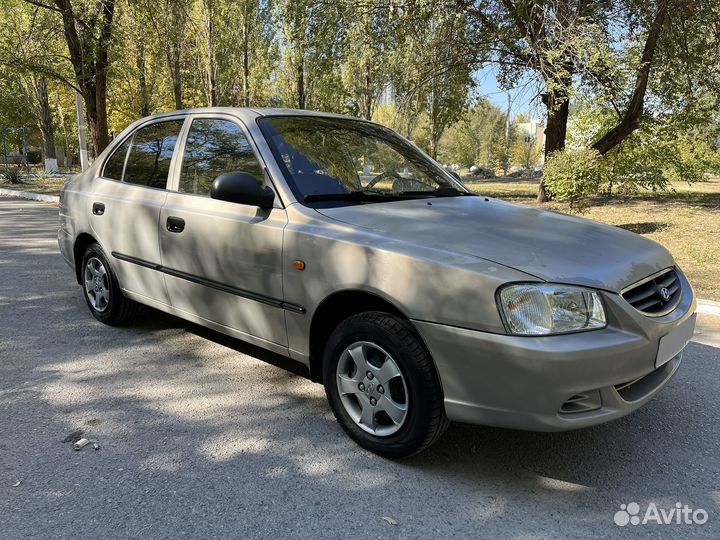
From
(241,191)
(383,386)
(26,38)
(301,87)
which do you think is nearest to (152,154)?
(241,191)

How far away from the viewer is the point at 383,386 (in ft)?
8.96

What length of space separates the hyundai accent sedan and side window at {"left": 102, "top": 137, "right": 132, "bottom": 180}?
0.29 m

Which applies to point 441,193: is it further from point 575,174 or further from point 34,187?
point 34,187

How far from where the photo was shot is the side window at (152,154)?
4.07 metres

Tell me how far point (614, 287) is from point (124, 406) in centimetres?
280

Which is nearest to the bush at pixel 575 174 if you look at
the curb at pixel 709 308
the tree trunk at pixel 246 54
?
the curb at pixel 709 308

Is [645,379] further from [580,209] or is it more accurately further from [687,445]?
[580,209]

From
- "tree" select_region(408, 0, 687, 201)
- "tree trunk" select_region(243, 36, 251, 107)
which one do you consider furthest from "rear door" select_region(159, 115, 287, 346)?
"tree trunk" select_region(243, 36, 251, 107)

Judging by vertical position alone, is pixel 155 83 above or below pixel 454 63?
above

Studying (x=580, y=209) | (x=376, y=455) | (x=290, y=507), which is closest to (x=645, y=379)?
(x=376, y=455)

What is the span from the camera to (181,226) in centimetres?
370

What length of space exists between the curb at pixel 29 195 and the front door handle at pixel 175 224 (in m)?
13.8

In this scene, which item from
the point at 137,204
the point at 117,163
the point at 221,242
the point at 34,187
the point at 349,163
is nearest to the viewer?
the point at 221,242

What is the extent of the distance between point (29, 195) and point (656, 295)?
18356 mm
